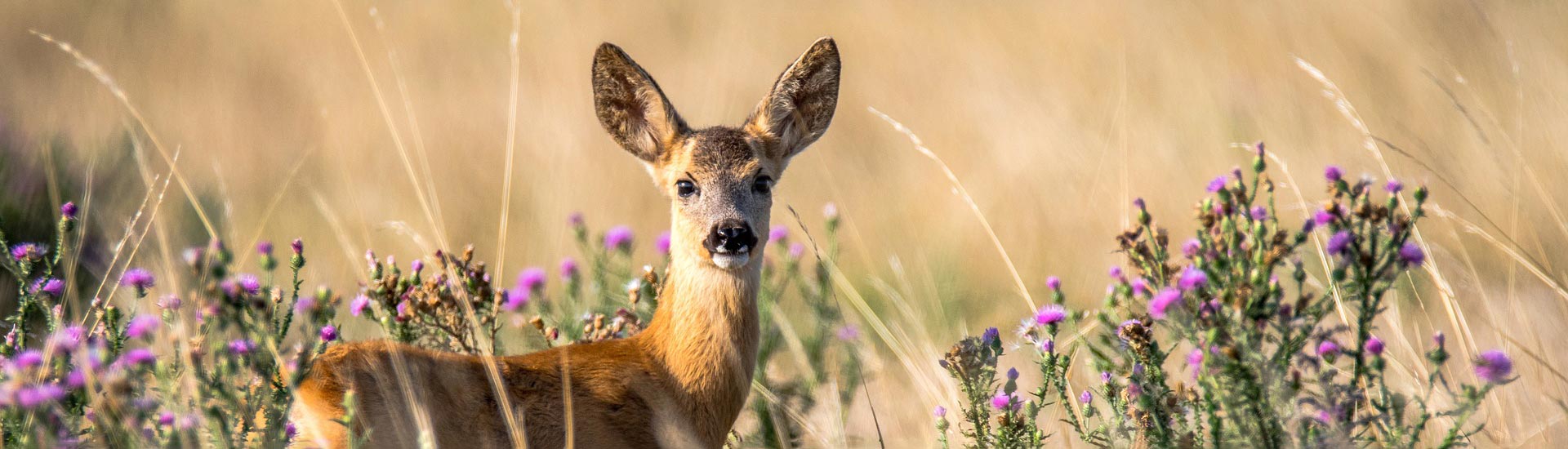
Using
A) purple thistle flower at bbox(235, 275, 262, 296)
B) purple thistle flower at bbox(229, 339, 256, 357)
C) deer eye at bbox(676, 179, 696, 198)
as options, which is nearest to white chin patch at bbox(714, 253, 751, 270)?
deer eye at bbox(676, 179, 696, 198)

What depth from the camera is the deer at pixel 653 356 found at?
4082mm

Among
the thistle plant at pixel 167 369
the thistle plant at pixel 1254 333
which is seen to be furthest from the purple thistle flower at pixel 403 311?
the thistle plant at pixel 1254 333

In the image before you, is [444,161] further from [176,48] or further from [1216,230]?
[1216,230]

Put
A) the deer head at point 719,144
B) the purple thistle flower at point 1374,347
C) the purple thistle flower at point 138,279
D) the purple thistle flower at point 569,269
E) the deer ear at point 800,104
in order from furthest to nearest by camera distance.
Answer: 1. the purple thistle flower at point 569,269
2. the deer ear at point 800,104
3. the deer head at point 719,144
4. the purple thistle flower at point 138,279
5. the purple thistle flower at point 1374,347

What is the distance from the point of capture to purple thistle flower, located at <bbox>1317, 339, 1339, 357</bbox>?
371cm

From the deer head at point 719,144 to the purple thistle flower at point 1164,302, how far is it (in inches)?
67.6

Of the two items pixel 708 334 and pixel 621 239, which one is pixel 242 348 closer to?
pixel 708 334

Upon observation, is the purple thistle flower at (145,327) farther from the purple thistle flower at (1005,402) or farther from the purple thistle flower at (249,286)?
the purple thistle flower at (1005,402)

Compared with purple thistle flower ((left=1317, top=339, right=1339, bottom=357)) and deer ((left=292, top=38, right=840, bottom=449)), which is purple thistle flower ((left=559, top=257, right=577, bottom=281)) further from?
purple thistle flower ((left=1317, top=339, right=1339, bottom=357))

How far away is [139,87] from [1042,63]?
26.9 ft

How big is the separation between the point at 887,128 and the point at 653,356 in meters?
7.33

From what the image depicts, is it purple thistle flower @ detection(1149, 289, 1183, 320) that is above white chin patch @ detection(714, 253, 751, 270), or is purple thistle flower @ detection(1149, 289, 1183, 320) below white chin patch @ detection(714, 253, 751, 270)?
below

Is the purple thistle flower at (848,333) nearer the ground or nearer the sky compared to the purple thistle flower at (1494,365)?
nearer the sky

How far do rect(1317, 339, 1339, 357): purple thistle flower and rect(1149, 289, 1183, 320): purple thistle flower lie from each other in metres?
0.53
